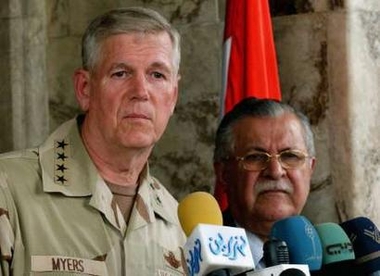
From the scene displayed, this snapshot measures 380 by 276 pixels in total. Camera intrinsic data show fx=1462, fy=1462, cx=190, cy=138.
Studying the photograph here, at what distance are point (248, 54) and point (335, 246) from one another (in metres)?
1.59

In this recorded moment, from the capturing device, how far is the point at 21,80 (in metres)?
5.78

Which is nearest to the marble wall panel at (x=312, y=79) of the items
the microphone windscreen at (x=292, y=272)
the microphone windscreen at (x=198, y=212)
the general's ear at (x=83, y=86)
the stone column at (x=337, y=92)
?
the stone column at (x=337, y=92)

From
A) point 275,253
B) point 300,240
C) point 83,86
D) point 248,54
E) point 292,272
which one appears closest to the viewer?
point 292,272

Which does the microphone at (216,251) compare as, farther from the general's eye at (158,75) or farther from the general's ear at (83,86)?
the general's ear at (83,86)

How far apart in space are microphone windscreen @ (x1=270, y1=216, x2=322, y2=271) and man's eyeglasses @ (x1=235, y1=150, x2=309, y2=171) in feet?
2.35

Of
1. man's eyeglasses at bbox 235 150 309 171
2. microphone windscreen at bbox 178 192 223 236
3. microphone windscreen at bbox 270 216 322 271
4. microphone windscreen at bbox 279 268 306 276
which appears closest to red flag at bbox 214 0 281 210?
man's eyeglasses at bbox 235 150 309 171

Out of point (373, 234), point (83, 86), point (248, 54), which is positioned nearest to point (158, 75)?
point (83, 86)

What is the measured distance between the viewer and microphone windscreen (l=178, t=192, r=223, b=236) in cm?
349

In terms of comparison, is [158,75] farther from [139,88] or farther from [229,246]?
[229,246]

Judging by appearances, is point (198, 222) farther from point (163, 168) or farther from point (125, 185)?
point (163, 168)

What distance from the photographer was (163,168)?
5.85m

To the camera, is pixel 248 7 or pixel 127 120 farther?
pixel 248 7

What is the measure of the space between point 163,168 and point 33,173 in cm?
201

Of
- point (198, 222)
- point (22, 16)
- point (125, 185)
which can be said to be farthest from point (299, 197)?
point (22, 16)
